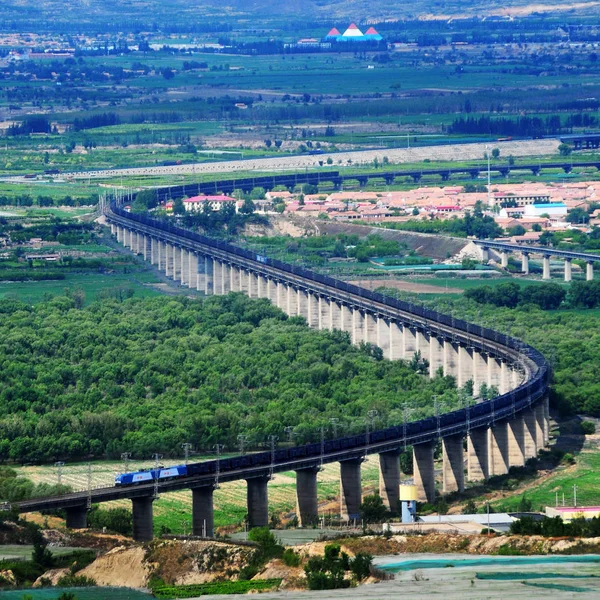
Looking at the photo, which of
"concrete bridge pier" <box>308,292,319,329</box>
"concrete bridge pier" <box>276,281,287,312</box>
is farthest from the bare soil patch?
"concrete bridge pier" <box>308,292,319,329</box>

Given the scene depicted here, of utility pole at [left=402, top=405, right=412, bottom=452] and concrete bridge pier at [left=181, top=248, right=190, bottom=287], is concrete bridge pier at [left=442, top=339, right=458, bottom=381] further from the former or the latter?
concrete bridge pier at [left=181, top=248, right=190, bottom=287]

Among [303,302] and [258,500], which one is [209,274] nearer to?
[303,302]

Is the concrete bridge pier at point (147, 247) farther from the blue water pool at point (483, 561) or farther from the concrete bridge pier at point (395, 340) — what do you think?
the blue water pool at point (483, 561)

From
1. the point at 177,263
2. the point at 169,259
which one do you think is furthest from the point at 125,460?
the point at 169,259

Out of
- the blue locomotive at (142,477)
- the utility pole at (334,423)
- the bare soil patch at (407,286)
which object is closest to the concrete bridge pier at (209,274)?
the bare soil patch at (407,286)

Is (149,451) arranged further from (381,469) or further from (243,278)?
(243,278)

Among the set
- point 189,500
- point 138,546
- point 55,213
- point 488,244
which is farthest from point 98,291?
point 138,546
